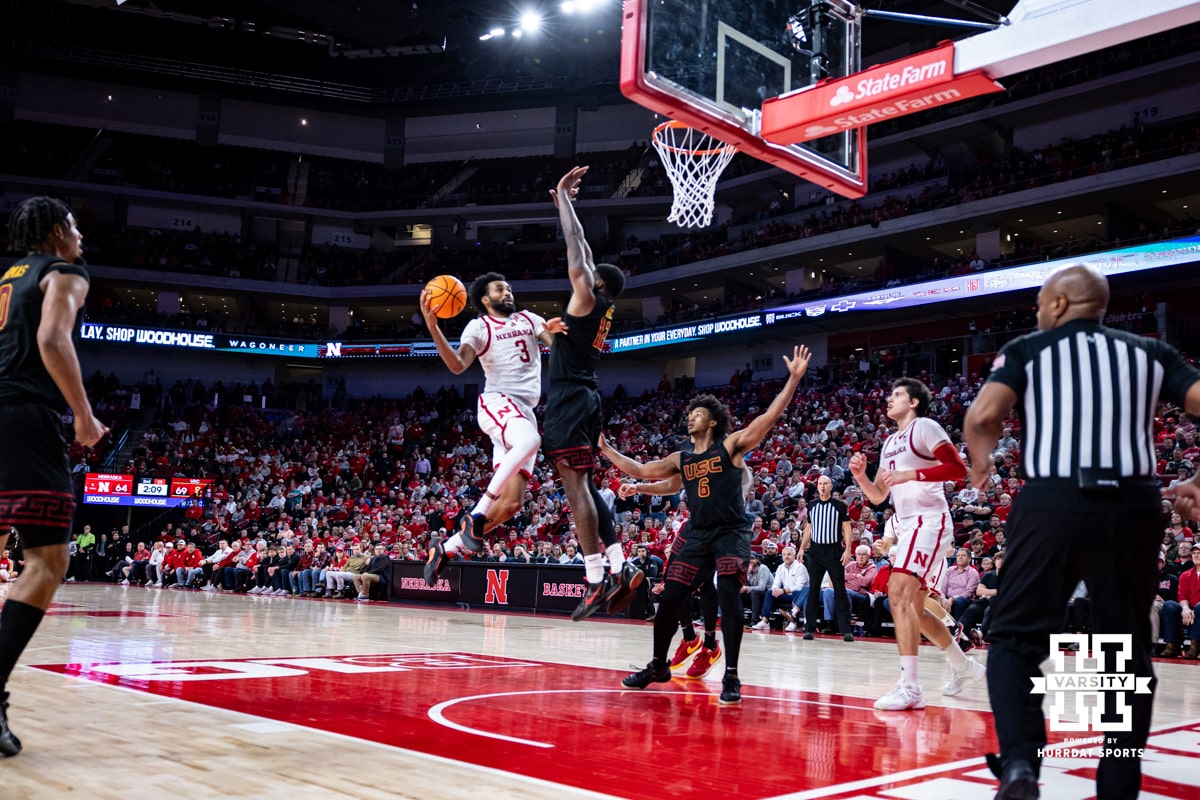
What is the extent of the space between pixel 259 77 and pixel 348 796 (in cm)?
4046

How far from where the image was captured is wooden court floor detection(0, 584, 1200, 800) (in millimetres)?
3449

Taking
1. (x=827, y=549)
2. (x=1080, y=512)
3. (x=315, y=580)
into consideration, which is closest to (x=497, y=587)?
(x=315, y=580)

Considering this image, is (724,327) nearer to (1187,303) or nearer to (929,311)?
(929,311)

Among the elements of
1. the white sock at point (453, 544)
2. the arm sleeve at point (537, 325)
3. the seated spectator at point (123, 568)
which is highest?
the arm sleeve at point (537, 325)

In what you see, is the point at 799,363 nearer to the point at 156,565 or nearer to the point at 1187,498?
the point at 1187,498

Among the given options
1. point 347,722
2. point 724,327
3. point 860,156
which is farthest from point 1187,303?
point 347,722

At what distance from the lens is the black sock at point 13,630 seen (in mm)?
3771

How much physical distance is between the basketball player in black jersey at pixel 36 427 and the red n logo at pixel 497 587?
14115 mm

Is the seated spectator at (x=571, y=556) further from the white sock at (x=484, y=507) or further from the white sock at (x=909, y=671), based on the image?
the white sock at (x=909, y=671)

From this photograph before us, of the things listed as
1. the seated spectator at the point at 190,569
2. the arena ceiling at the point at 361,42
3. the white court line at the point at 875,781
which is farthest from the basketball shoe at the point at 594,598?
the arena ceiling at the point at 361,42

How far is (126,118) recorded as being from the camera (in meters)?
38.4

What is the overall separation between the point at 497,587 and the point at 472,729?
13604mm

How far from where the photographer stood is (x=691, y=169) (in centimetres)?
1148

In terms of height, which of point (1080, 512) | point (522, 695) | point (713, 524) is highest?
point (1080, 512)
